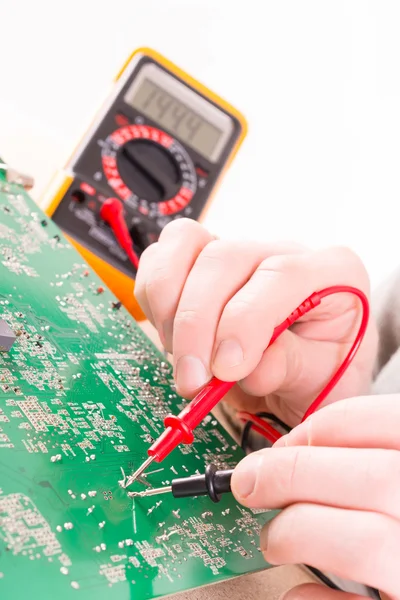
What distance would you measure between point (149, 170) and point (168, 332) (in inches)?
26.2

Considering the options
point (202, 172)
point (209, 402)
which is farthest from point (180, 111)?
point (209, 402)

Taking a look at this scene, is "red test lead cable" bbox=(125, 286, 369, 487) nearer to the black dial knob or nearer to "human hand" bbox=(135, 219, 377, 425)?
"human hand" bbox=(135, 219, 377, 425)

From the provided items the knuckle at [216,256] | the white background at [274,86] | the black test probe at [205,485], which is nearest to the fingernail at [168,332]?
the knuckle at [216,256]

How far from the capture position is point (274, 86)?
2.30m

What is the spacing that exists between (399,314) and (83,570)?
0.96 m

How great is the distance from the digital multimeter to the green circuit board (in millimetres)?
320

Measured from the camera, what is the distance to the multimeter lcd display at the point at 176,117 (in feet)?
5.43

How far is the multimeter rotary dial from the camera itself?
1558mm

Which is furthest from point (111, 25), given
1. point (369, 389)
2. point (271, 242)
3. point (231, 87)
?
point (369, 389)

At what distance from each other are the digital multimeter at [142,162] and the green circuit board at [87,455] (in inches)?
12.6

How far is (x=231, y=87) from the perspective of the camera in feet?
7.79

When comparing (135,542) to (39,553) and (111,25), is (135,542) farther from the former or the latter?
(111,25)

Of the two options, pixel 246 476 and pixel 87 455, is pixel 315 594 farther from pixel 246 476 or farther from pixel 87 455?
pixel 87 455

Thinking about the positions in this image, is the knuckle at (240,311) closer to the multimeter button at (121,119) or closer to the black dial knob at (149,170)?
the black dial knob at (149,170)
